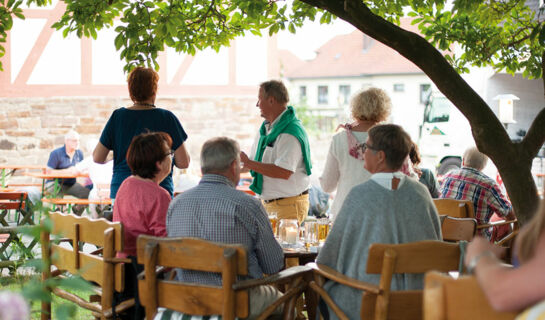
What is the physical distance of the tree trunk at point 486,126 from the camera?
2.53 meters

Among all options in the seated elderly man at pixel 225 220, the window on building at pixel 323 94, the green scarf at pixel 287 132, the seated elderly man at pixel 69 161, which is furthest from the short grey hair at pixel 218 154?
the window on building at pixel 323 94

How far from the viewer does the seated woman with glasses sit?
10.3ft

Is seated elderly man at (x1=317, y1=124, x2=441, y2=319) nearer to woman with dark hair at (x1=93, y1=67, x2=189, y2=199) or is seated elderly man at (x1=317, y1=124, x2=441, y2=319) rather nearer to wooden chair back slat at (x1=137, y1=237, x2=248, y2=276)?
wooden chair back slat at (x1=137, y1=237, x2=248, y2=276)

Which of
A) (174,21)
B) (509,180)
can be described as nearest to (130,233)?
(174,21)

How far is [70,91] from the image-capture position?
13.5 m

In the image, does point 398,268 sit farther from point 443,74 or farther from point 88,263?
point 88,263

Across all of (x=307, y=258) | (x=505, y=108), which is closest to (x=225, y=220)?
(x=307, y=258)

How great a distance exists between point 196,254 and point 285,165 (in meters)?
1.60

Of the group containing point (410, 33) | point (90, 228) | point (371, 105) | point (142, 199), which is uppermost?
point (410, 33)

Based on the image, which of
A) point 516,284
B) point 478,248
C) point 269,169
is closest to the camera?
point 516,284

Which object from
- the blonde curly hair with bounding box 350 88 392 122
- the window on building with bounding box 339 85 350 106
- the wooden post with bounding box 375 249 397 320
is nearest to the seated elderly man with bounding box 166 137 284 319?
the wooden post with bounding box 375 249 397 320

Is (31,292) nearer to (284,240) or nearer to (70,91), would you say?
(284,240)

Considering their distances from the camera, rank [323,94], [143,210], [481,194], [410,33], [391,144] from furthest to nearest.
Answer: [323,94] < [481,194] < [143,210] < [391,144] < [410,33]

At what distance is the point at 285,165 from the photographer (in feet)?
12.8
